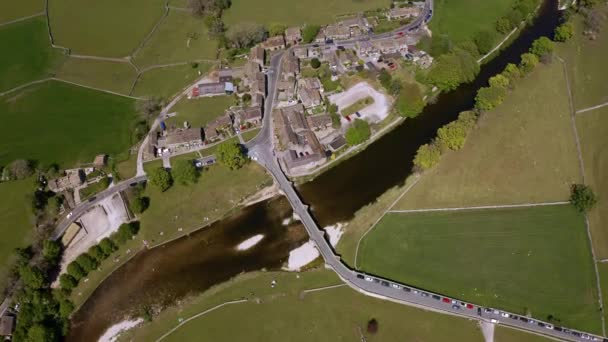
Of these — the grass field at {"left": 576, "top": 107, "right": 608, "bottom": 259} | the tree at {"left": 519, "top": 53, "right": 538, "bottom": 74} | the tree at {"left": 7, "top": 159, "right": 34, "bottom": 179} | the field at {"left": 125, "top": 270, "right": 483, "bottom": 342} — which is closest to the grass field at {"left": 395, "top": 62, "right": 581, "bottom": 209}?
the grass field at {"left": 576, "top": 107, "right": 608, "bottom": 259}

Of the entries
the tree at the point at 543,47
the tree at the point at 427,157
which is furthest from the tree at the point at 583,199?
the tree at the point at 543,47

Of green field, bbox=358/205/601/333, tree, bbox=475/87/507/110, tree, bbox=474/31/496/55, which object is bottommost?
green field, bbox=358/205/601/333

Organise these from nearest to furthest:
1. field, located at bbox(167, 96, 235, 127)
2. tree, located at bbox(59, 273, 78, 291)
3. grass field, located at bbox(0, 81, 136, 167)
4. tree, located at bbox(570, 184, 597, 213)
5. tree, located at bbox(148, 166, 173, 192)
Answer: tree, located at bbox(59, 273, 78, 291)
tree, located at bbox(570, 184, 597, 213)
tree, located at bbox(148, 166, 173, 192)
grass field, located at bbox(0, 81, 136, 167)
field, located at bbox(167, 96, 235, 127)

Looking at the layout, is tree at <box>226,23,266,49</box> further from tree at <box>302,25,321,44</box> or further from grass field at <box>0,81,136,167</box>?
grass field at <box>0,81,136,167</box>

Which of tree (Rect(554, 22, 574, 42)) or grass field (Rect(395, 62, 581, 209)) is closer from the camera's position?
grass field (Rect(395, 62, 581, 209))

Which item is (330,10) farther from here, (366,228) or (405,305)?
(405,305)

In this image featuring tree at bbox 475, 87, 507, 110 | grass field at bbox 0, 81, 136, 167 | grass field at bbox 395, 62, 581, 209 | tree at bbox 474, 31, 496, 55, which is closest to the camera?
grass field at bbox 395, 62, 581, 209

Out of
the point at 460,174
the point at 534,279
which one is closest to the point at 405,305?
the point at 534,279
